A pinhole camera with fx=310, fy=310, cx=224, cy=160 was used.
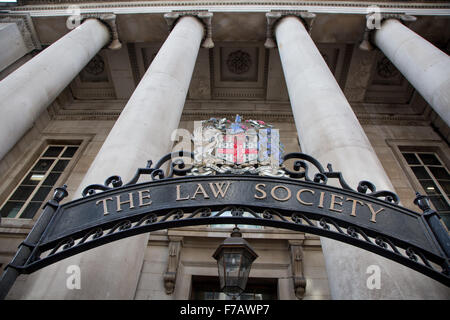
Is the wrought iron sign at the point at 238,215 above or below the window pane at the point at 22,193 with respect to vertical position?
below

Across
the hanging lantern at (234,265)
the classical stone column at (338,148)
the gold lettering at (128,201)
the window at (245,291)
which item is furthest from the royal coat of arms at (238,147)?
the gold lettering at (128,201)

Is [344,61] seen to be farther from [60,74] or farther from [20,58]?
[20,58]

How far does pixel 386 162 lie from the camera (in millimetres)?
10422

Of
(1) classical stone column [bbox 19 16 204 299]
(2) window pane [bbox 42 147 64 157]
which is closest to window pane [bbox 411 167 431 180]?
(1) classical stone column [bbox 19 16 204 299]

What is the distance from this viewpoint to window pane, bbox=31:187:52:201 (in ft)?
31.2

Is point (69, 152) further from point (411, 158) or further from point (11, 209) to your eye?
A: point (411, 158)

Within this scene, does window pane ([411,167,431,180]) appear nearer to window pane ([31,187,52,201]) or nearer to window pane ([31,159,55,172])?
window pane ([31,187,52,201])

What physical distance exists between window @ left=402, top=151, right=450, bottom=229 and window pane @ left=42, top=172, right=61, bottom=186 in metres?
11.8

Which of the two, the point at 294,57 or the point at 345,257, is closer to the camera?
the point at 345,257

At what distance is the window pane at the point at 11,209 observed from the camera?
9.00 meters

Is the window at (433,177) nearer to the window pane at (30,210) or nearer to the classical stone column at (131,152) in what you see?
the classical stone column at (131,152)

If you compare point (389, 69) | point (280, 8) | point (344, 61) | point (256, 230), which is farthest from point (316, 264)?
point (389, 69)

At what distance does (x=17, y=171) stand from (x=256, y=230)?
7916mm

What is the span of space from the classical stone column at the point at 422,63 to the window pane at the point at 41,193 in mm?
10737
